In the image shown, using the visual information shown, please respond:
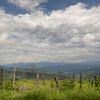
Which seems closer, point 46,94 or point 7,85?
point 46,94

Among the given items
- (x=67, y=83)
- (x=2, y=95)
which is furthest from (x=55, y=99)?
(x=67, y=83)

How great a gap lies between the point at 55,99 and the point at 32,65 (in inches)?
901

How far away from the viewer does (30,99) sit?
63.1 feet

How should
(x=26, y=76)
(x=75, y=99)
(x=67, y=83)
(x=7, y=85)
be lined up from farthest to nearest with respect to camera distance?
(x=26, y=76) → (x=67, y=83) → (x=7, y=85) → (x=75, y=99)

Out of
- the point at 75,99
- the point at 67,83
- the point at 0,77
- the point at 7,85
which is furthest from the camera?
the point at 67,83

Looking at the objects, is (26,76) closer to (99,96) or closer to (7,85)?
(7,85)

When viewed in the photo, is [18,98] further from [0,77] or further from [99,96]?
[0,77]

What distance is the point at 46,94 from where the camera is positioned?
1958 cm

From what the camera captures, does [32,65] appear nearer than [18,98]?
No

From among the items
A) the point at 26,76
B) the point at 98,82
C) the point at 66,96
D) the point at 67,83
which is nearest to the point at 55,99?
the point at 66,96

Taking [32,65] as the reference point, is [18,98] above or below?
below

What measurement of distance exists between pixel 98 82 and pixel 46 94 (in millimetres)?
31682

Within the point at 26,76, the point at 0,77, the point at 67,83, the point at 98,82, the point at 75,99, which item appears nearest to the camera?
the point at 75,99

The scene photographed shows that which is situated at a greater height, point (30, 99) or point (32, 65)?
point (32, 65)
